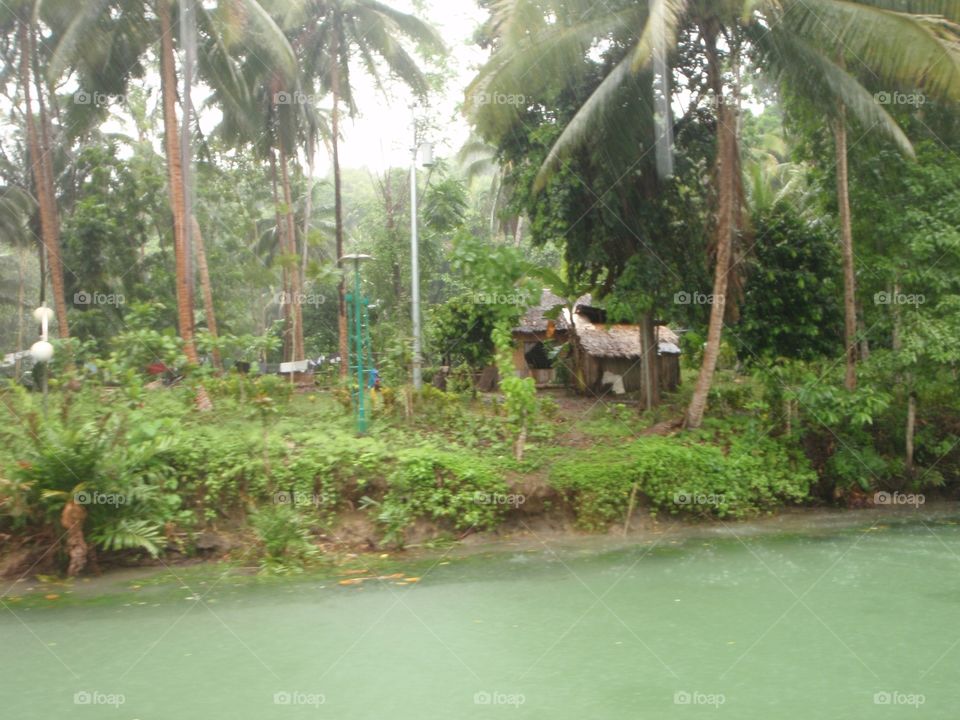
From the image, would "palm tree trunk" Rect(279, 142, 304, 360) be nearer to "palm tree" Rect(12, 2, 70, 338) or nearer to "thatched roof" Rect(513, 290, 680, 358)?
"palm tree" Rect(12, 2, 70, 338)

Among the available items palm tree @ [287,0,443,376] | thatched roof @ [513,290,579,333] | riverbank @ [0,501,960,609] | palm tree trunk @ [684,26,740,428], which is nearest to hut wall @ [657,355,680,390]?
thatched roof @ [513,290,579,333]

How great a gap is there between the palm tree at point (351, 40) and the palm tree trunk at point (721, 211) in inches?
296

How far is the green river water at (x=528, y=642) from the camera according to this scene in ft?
18.9

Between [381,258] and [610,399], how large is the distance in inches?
292

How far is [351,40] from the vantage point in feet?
62.0

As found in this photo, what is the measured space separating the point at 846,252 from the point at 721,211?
188 centimetres

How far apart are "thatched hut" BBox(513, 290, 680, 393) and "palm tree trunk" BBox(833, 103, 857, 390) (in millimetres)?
2997

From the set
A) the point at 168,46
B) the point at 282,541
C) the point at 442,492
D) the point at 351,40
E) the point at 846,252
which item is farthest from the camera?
the point at 351,40

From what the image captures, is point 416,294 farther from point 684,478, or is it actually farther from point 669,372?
point 684,478

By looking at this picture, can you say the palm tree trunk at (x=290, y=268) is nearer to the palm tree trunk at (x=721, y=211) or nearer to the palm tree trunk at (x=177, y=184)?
the palm tree trunk at (x=177, y=184)

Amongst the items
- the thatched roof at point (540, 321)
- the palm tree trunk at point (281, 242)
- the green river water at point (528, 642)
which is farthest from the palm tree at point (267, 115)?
the green river water at point (528, 642)

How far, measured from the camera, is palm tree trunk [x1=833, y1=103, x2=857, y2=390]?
40.4 feet

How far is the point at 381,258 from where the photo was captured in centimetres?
2056

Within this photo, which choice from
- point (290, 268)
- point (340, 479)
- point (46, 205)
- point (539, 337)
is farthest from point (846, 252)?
point (46, 205)
